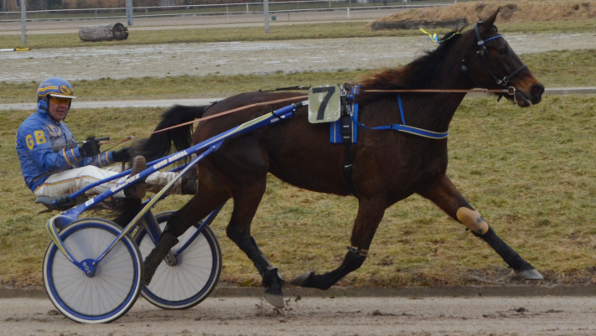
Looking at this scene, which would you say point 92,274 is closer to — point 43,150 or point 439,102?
point 43,150

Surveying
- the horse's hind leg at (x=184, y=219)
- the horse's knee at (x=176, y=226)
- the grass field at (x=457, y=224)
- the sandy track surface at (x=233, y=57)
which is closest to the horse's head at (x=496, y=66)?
the grass field at (x=457, y=224)

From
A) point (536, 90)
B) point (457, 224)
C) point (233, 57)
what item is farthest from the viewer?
point (233, 57)

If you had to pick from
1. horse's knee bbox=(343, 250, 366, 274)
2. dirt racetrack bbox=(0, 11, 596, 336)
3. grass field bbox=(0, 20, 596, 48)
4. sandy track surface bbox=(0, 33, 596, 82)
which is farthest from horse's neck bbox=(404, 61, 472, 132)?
grass field bbox=(0, 20, 596, 48)

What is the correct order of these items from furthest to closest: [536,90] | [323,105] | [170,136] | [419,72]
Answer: [170,136]
[419,72]
[323,105]
[536,90]

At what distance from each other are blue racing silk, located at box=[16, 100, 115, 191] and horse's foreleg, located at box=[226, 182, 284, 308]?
92 centimetres

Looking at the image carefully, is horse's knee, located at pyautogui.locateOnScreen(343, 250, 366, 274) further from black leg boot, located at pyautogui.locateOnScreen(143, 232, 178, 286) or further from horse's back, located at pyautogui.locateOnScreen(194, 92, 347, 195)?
black leg boot, located at pyautogui.locateOnScreen(143, 232, 178, 286)

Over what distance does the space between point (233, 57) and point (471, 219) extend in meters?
14.0

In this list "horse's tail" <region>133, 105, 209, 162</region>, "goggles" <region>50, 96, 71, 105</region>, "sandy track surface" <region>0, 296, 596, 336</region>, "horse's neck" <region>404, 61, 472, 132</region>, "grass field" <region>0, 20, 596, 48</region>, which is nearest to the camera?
"sandy track surface" <region>0, 296, 596, 336</region>

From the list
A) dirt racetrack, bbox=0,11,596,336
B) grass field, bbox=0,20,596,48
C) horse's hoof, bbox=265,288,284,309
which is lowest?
dirt racetrack, bbox=0,11,596,336

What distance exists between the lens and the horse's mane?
467cm

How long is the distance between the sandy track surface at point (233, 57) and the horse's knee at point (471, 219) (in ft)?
32.7

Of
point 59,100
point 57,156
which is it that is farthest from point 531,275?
point 59,100

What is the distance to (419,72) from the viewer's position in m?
4.69

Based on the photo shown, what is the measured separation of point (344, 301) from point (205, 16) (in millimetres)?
33146
